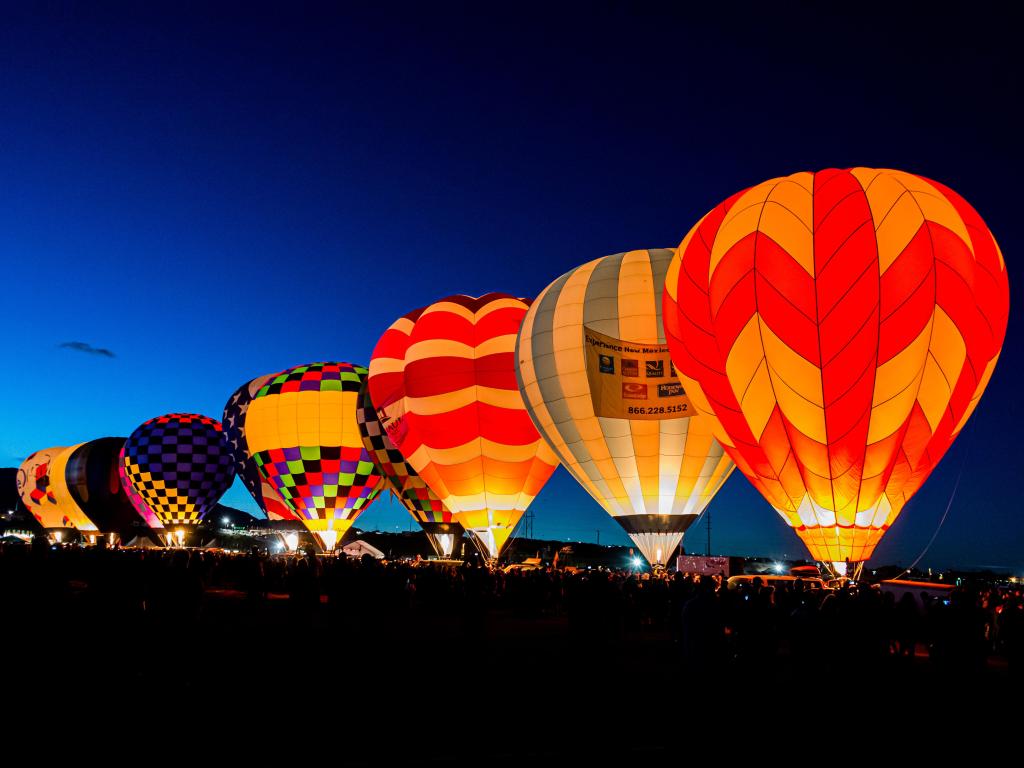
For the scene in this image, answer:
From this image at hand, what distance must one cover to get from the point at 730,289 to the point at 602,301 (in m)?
5.06

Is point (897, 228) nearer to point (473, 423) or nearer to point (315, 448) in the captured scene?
point (473, 423)

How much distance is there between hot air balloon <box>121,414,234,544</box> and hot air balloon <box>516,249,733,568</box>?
25.3m

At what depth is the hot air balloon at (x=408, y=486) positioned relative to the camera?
26750 mm

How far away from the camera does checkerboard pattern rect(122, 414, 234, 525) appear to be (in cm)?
3978

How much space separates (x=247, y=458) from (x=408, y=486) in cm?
1163

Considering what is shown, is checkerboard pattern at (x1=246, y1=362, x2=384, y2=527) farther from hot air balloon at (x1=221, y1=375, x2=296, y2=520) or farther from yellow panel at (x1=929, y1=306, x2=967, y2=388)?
yellow panel at (x1=929, y1=306, x2=967, y2=388)

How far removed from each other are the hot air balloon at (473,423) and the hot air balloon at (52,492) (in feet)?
106

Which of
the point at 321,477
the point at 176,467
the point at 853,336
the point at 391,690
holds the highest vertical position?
the point at 853,336

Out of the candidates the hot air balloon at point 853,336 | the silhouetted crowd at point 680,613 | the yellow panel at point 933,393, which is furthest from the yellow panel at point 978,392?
the silhouetted crowd at point 680,613

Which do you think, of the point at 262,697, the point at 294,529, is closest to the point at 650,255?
the point at 262,697

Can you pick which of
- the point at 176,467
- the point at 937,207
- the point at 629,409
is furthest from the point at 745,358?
the point at 176,467

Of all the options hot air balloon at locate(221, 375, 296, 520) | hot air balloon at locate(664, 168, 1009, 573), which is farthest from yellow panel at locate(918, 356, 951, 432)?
hot air balloon at locate(221, 375, 296, 520)

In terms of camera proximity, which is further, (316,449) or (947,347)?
(316,449)

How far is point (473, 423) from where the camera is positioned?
23.0 metres
